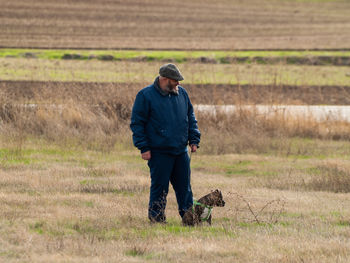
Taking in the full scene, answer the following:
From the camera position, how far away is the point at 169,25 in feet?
196

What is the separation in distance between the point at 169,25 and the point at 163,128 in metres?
53.2

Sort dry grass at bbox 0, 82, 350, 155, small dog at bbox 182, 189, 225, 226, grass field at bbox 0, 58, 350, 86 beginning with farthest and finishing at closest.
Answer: grass field at bbox 0, 58, 350, 86, dry grass at bbox 0, 82, 350, 155, small dog at bbox 182, 189, 225, 226

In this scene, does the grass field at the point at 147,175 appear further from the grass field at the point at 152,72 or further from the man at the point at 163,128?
the man at the point at 163,128

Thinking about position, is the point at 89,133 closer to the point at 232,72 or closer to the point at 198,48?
the point at 232,72

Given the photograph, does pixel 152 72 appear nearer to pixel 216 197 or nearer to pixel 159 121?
pixel 216 197

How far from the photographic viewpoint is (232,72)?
3225cm

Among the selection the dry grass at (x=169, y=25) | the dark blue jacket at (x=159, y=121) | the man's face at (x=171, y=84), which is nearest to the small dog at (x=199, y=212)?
the dark blue jacket at (x=159, y=121)

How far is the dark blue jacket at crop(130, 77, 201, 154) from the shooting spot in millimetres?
7254

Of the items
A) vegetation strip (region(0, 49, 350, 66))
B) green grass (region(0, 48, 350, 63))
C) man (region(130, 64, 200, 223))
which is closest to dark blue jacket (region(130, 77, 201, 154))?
man (region(130, 64, 200, 223))

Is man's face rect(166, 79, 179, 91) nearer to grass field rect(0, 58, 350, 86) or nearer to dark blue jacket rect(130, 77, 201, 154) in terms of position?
dark blue jacket rect(130, 77, 201, 154)

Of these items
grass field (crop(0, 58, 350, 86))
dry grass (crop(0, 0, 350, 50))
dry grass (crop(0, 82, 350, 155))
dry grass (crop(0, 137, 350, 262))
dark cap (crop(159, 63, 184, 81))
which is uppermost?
dry grass (crop(0, 0, 350, 50))

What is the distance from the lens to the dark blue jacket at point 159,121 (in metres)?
7.25

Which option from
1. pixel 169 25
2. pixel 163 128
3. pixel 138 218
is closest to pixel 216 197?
pixel 138 218

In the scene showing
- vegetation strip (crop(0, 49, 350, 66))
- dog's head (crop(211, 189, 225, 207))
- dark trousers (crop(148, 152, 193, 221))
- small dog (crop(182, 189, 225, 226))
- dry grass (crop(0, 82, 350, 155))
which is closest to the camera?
dark trousers (crop(148, 152, 193, 221))
